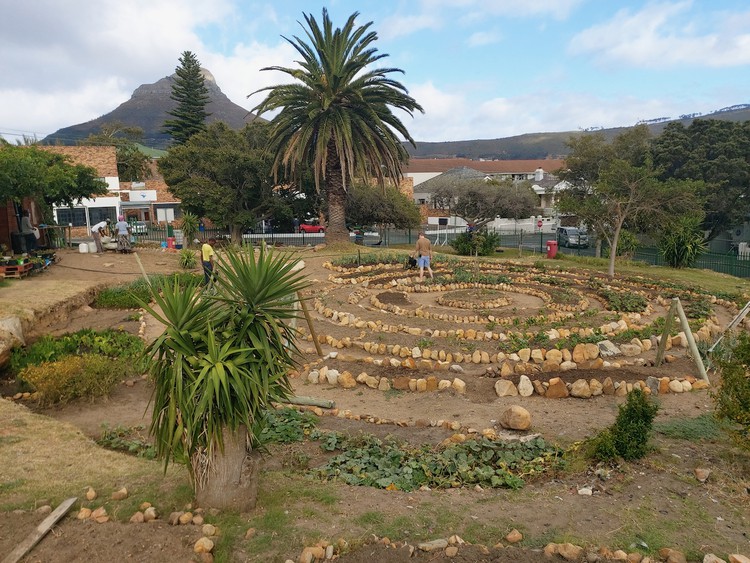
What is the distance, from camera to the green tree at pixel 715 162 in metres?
33.5

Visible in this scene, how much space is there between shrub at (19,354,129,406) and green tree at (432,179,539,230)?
3021 cm

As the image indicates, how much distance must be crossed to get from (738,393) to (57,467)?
784 centimetres

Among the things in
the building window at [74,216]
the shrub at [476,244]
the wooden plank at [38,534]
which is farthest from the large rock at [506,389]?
→ the building window at [74,216]

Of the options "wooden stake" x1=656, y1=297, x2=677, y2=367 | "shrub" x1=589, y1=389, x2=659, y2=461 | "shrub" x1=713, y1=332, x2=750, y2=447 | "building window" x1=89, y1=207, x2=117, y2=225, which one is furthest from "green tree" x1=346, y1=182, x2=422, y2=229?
"shrub" x1=589, y1=389, x2=659, y2=461

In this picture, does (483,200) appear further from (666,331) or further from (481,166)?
(481,166)

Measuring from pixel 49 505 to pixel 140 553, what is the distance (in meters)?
1.43

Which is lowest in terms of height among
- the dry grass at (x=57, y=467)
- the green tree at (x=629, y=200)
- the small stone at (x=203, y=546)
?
the dry grass at (x=57, y=467)

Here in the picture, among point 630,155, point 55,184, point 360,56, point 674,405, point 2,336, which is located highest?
point 360,56

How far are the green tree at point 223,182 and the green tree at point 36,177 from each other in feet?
31.2

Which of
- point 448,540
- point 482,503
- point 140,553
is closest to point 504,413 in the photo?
point 482,503

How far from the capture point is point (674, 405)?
825cm

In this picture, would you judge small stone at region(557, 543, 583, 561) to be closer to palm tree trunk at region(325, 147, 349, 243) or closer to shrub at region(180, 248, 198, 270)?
shrub at region(180, 248, 198, 270)

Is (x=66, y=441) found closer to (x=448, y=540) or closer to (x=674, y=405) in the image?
(x=448, y=540)

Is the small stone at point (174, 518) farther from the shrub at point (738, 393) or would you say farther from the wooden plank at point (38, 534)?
the shrub at point (738, 393)
